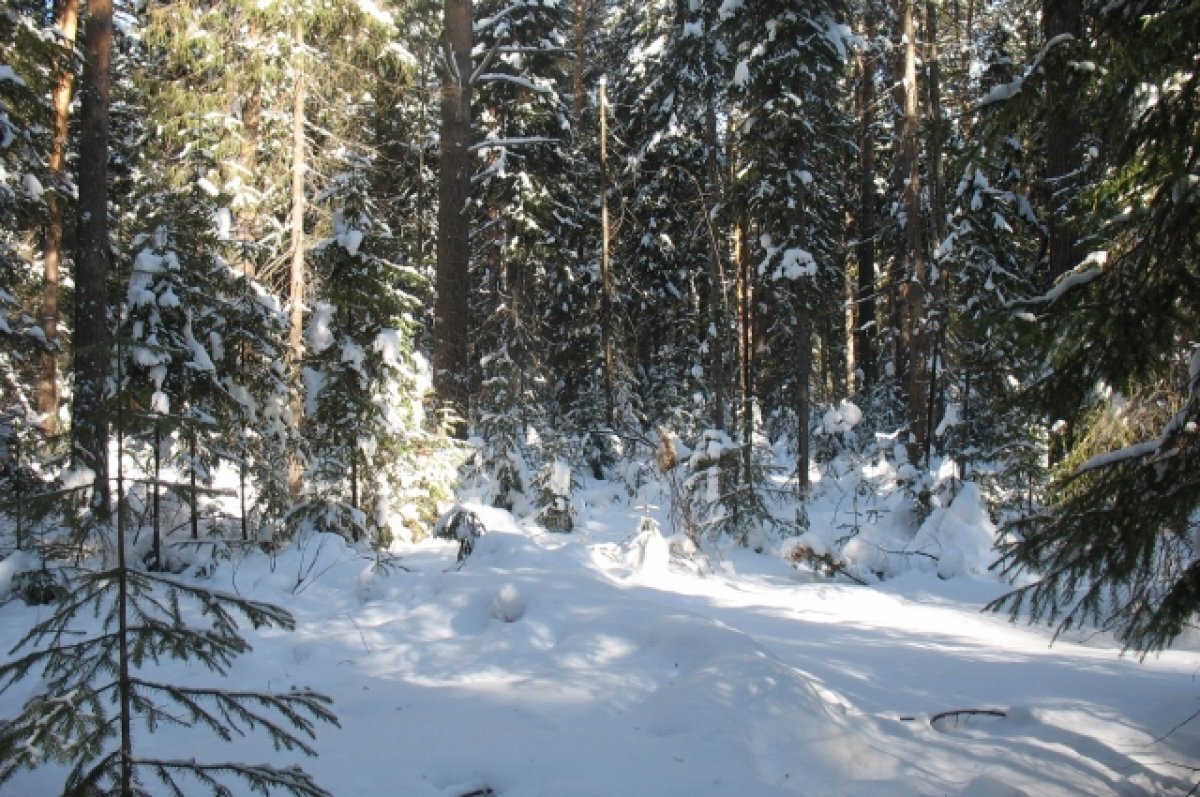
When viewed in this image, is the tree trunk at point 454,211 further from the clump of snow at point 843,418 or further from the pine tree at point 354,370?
the clump of snow at point 843,418

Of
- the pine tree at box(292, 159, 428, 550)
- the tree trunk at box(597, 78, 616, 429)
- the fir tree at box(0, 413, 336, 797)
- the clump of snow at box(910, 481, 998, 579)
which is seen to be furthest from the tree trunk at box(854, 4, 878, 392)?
the fir tree at box(0, 413, 336, 797)

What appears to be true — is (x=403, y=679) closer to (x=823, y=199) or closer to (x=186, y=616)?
(x=186, y=616)

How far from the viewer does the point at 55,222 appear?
40.7 feet

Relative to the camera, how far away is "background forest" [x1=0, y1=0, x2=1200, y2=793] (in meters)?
3.77

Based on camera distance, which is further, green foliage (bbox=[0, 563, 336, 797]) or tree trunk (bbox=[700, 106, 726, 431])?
tree trunk (bbox=[700, 106, 726, 431])

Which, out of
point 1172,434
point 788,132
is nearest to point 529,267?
point 788,132

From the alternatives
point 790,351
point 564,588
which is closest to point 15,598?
point 564,588

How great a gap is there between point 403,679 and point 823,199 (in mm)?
17284

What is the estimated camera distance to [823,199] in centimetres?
1888

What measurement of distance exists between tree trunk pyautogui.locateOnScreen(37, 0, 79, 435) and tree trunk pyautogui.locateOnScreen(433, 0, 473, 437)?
5.89m

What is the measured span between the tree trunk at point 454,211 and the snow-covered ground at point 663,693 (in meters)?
4.25

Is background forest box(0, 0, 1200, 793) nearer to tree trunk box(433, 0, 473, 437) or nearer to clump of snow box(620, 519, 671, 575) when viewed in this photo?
tree trunk box(433, 0, 473, 437)

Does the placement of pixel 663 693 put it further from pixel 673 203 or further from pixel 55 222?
pixel 673 203

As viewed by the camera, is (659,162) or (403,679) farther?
(659,162)
